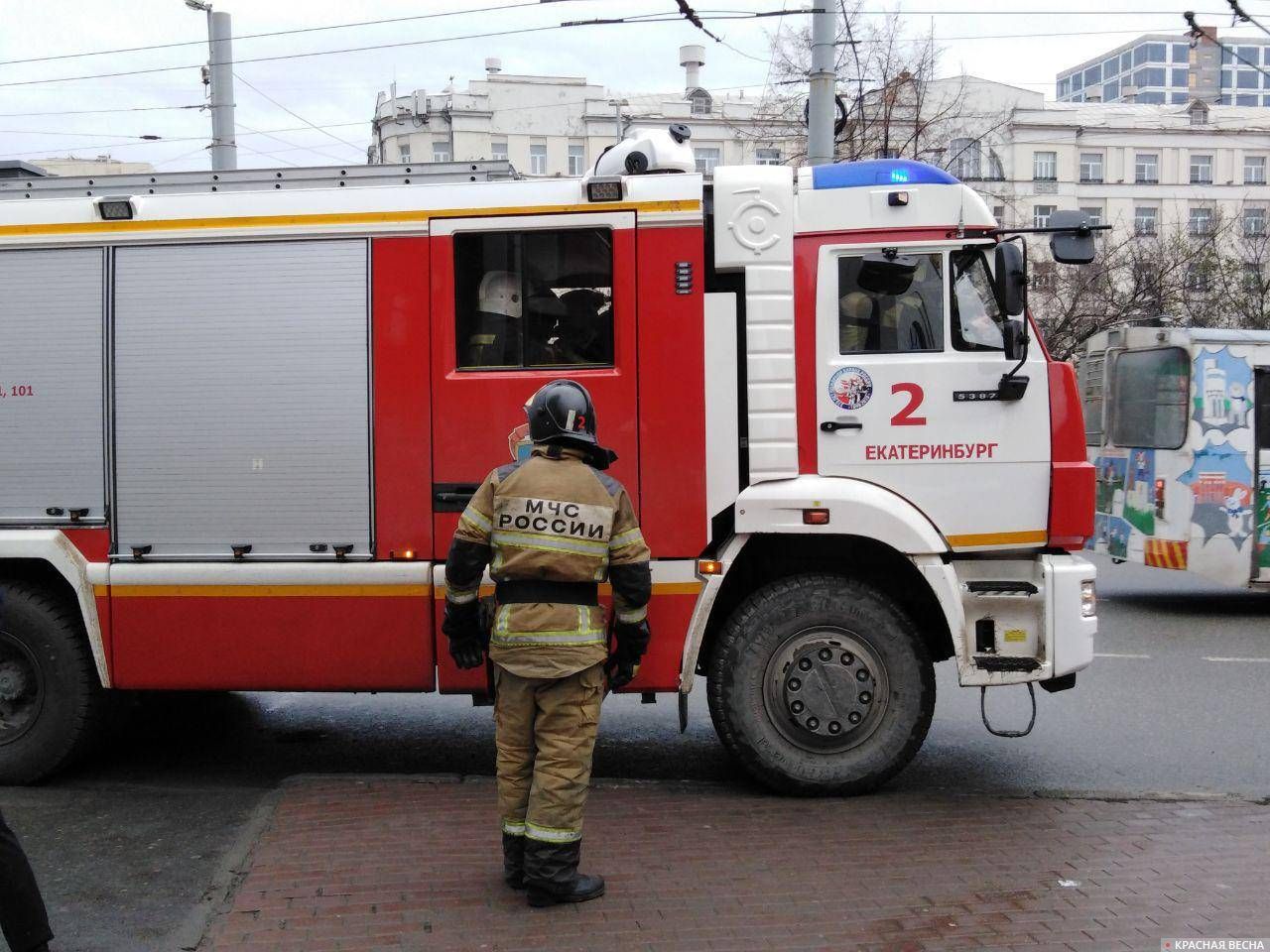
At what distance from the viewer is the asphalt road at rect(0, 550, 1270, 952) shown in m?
5.04

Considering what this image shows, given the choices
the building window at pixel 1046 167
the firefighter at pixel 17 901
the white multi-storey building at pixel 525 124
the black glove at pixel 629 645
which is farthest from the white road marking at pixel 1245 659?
the building window at pixel 1046 167

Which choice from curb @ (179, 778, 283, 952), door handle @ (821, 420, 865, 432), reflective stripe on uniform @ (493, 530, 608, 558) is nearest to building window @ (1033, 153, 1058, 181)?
door handle @ (821, 420, 865, 432)

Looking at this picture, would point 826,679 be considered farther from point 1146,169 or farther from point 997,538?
point 1146,169

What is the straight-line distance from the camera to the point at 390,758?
6.93 meters

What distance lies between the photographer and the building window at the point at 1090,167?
221 ft

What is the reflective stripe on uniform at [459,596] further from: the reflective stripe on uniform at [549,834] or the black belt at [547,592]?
the reflective stripe on uniform at [549,834]

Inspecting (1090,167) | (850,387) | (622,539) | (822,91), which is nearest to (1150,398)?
(822,91)

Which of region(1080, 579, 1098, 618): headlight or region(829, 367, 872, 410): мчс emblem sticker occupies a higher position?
region(829, 367, 872, 410): мчс emblem sticker

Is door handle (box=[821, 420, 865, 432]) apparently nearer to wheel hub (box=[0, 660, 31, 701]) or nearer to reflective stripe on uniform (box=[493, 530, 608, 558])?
reflective stripe on uniform (box=[493, 530, 608, 558])

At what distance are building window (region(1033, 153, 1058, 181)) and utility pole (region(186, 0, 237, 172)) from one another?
190 feet

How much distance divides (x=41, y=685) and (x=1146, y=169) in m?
71.9

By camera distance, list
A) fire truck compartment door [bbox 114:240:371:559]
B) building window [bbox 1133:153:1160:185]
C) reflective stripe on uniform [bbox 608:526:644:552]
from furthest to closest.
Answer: building window [bbox 1133:153:1160:185]
fire truck compartment door [bbox 114:240:371:559]
reflective stripe on uniform [bbox 608:526:644:552]

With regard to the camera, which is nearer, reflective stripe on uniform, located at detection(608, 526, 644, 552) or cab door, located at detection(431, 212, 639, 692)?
reflective stripe on uniform, located at detection(608, 526, 644, 552)

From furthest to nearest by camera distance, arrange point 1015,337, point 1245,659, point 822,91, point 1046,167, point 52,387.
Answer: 1. point 1046,167
2. point 822,91
3. point 1245,659
4. point 52,387
5. point 1015,337
